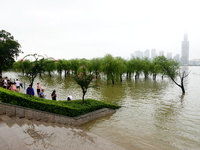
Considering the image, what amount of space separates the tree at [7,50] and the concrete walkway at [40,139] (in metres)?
33.4

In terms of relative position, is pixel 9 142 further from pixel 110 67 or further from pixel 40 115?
pixel 110 67

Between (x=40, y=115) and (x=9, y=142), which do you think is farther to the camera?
(x=40, y=115)

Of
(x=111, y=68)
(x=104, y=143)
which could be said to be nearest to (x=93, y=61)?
(x=111, y=68)

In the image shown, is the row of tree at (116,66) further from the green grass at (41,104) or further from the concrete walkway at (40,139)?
the concrete walkway at (40,139)

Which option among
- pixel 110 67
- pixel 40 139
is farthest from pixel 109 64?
pixel 40 139

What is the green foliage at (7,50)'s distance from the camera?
34125 mm

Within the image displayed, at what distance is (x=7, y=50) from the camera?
115 feet

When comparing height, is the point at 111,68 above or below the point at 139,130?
above

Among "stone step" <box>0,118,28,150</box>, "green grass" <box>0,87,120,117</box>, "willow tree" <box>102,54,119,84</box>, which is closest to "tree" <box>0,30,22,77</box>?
"willow tree" <box>102,54,119,84</box>

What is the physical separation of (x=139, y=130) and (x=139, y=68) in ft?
116

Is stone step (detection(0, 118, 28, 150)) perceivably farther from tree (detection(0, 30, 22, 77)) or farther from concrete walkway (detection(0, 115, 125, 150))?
tree (detection(0, 30, 22, 77))

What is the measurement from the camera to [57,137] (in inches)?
247

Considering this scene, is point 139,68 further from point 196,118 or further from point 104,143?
point 104,143

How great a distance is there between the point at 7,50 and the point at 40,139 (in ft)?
120
